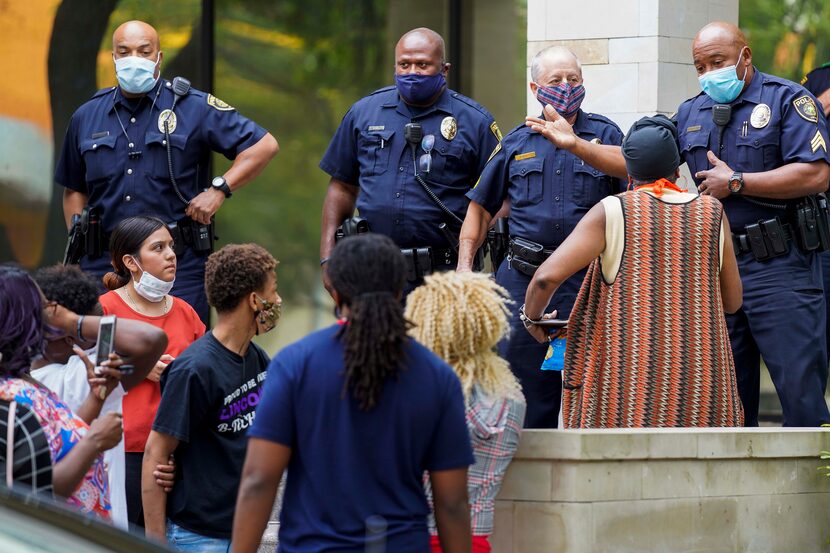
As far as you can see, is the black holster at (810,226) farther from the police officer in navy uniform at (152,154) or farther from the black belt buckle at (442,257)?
the police officer in navy uniform at (152,154)

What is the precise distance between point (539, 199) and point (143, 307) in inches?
72.9


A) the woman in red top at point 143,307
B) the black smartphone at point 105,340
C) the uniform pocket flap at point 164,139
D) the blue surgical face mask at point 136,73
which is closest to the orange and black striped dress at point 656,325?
the woman in red top at point 143,307

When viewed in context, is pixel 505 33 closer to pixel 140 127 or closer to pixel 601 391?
pixel 140 127

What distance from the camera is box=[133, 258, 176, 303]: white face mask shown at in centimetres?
563

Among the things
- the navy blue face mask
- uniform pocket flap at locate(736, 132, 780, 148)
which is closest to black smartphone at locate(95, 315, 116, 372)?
the navy blue face mask

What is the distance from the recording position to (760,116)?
21.0 ft

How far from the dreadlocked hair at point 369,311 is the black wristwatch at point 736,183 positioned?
280 cm

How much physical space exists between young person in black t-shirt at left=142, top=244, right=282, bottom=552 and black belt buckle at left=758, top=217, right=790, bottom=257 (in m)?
2.49

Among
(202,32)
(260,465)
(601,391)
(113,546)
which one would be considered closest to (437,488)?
(260,465)

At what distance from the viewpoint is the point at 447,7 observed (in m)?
10.9

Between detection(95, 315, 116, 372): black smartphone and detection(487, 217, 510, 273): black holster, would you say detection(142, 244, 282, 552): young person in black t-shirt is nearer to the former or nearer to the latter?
detection(95, 315, 116, 372): black smartphone

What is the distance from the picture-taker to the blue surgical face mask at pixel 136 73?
22.8 feet

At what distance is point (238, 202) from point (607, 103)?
391 centimetres

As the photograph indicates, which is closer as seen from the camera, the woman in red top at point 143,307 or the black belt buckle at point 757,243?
the woman in red top at point 143,307
